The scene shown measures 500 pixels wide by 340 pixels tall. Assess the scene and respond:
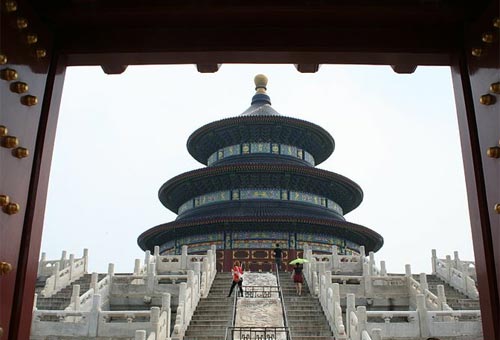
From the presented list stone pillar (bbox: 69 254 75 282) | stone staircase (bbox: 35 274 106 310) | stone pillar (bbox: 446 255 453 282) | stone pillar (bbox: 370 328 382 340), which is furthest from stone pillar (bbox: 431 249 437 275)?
stone pillar (bbox: 69 254 75 282)

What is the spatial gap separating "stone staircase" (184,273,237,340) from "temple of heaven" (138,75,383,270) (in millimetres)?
9894

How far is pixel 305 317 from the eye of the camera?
1739cm

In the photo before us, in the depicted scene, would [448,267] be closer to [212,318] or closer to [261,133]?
[212,318]

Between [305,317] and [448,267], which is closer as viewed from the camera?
[305,317]

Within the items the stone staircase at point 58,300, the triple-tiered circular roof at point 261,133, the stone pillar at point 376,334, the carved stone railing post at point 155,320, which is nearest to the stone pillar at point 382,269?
the stone pillar at point 376,334

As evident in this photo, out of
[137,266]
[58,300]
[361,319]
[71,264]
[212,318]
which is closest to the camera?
[361,319]

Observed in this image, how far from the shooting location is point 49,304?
2009cm

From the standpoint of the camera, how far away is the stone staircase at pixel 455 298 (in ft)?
64.0

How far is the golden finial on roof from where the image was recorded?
4131cm

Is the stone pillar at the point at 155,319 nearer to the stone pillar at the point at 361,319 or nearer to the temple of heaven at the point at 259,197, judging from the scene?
the stone pillar at the point at 361,319

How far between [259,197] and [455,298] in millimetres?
14172

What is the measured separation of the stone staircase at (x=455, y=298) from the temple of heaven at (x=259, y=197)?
7923 millimetres

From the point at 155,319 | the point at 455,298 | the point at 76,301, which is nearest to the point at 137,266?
the point at 76,301

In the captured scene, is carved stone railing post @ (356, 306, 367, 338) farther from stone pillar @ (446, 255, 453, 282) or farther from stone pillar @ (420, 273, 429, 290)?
stone pillar @ (446, 255, 453, 282)
